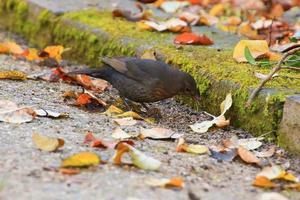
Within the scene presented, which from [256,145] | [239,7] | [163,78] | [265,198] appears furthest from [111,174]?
[239,7]

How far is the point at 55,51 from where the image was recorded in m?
5.93

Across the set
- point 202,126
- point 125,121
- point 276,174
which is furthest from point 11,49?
point 276,174

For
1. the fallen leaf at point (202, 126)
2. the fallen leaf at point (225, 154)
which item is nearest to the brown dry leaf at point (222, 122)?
the fallen leaf at point (202, 126)

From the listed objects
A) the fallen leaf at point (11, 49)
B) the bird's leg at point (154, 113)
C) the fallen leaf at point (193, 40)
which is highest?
the fallen leaf at point (193, 40)

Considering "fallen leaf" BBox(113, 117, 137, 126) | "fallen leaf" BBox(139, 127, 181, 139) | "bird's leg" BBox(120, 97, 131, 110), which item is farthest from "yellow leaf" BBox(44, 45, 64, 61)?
"fallen leaf" BBox(139, 127, 181, 139)

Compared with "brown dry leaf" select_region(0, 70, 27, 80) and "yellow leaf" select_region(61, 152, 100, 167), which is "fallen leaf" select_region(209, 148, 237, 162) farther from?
"brown dry leaf" select_region(0, 70, 27, 80)

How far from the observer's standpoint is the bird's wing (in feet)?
15.3

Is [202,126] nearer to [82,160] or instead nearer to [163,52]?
[163,52]

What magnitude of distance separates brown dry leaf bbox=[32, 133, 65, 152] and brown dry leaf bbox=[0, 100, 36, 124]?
0.41 meters

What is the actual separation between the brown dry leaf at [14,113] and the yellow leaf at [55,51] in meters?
1.83

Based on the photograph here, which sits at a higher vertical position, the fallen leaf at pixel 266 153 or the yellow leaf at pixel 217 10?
the yellow leaf at pixel 217 10

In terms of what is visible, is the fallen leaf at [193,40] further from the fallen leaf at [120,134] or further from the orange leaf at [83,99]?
the fallen leaf at [120,134]

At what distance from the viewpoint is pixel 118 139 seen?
3.83 meters

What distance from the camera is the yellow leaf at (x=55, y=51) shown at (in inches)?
233
